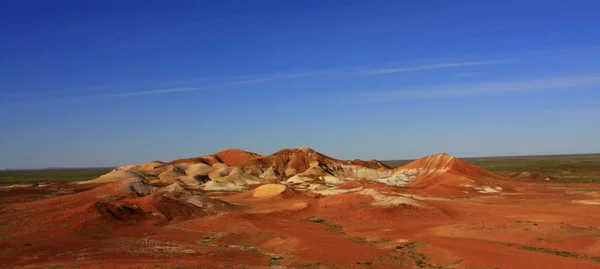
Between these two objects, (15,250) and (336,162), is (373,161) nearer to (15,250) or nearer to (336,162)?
(336,162)

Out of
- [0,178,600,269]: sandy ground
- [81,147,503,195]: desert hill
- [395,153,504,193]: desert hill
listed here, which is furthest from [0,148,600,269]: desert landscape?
[81,147,503,195]: desert hill

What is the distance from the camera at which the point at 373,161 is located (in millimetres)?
141250

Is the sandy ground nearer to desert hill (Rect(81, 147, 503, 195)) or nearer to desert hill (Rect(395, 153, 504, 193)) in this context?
desert hill (Rect(395, 153, 504, 193))

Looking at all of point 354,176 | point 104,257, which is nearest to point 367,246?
point 104,257

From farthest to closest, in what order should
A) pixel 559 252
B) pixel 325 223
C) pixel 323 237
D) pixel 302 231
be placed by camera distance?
pixel 325 223 → pixel 302 231 → pixel 323 237 → pixel 559 252

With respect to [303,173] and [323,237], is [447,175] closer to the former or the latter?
[303,173]

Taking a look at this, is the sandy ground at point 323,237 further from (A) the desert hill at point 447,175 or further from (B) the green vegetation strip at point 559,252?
(A) the desert hill at point 447,175

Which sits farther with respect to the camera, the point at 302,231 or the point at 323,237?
the point at 302,231

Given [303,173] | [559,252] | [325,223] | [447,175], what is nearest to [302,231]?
[325,223]

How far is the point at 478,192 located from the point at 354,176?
4557 cm

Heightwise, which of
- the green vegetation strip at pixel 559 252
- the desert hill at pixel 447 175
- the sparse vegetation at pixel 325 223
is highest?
the desert hill at pixel 447 175

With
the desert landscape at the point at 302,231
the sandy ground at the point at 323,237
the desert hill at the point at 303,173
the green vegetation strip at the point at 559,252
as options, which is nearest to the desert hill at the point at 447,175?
the desert hill at the point at 303,173

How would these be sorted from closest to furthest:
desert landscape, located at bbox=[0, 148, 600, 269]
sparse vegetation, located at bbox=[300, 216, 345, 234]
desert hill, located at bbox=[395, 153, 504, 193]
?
desert landscape, located at bbox=[0, 148, 600, 269]
sparse vegetation, located at bbox=[300, 216, 345, 234]
desert hill, located at bbox=[395, 153, 504, 193]

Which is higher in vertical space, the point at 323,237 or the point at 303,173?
the point at 303,173
